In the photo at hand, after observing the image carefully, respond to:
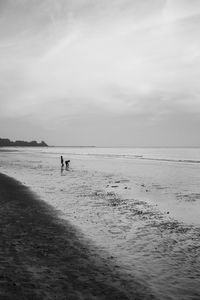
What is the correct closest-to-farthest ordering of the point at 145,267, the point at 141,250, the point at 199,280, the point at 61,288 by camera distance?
1. the point at 61,288
2. the point at 199,280
3. the point at 145,267
4. the point at 141,250

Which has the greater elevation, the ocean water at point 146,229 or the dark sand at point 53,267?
the dark sand at point 53,267

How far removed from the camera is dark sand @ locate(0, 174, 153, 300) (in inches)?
310

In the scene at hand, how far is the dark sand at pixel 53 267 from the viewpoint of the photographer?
7.88 m

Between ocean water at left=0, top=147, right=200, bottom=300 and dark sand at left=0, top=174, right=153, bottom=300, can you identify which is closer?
dark sand at left=0, top=174, right=153, bottom=300

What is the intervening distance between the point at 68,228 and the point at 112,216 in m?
3.35

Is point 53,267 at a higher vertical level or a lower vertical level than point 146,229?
higher

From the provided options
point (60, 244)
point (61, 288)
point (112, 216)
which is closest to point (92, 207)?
point (112, 216)

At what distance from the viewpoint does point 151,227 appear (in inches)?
585

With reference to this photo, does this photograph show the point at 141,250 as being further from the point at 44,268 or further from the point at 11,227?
the point at 11,227

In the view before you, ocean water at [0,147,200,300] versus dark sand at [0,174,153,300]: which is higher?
dark sand at [0,174,153,300]

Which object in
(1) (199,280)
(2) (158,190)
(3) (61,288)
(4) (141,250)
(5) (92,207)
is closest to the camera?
(3) (61,288)

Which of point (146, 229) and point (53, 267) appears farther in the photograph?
point (146, 229)

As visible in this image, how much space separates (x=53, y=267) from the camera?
9492 mm

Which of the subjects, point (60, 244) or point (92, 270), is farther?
point (60, 244)
